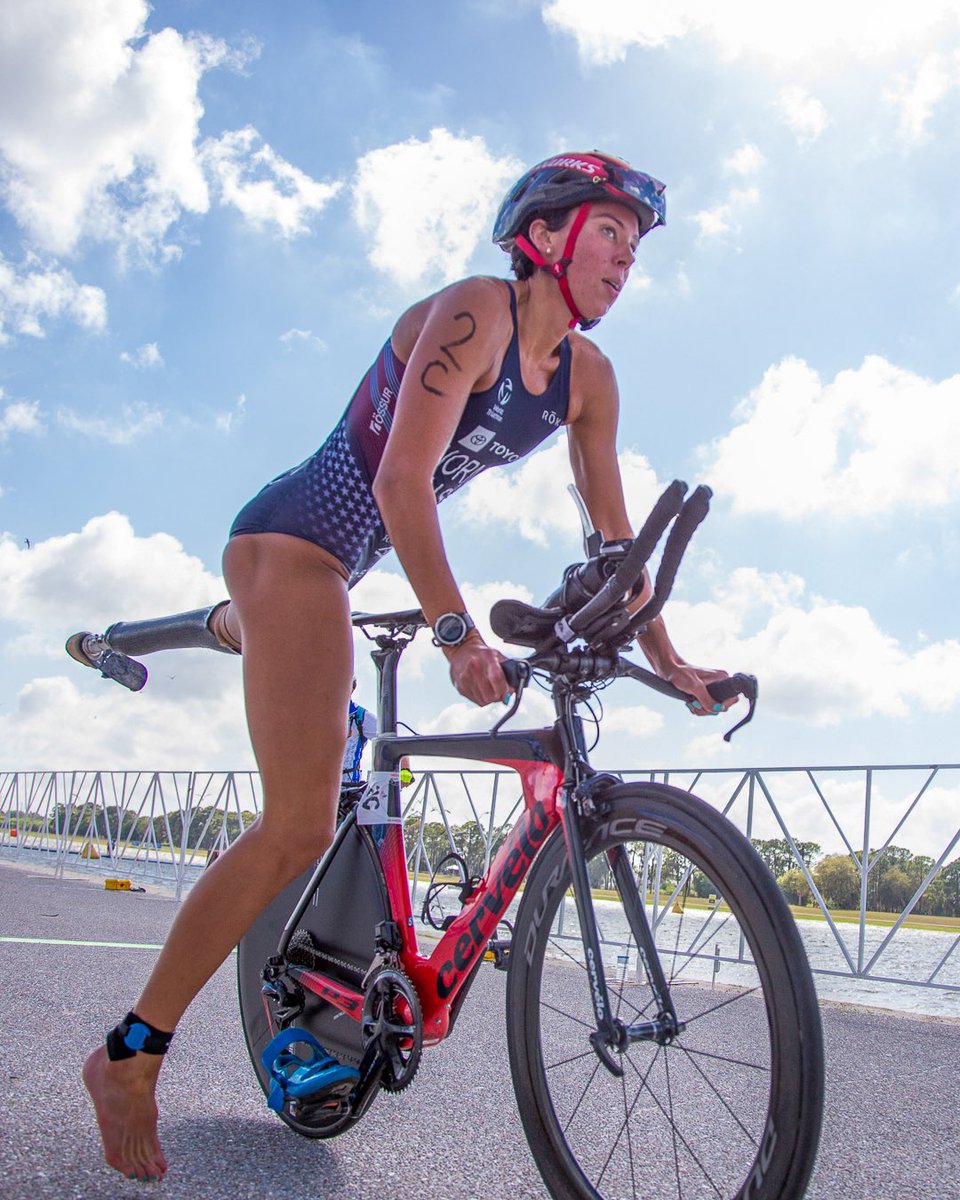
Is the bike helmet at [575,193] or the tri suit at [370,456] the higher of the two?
the bike helmet at [575,193]

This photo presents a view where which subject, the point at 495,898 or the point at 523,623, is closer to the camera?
the point at 523,623

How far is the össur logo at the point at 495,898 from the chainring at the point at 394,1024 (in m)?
0.08

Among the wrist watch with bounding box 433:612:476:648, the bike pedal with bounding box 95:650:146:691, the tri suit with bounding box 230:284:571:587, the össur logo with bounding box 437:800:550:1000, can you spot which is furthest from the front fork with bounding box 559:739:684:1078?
the bike pedal with bounding box 95:650:146:691

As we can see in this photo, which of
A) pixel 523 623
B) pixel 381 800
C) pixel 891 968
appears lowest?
pixel 891 968

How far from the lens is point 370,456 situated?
2150mm

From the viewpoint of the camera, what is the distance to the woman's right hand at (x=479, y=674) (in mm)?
1556

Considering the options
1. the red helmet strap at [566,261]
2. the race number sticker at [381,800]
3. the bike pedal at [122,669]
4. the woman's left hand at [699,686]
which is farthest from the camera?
the bike pedal at [122,669]

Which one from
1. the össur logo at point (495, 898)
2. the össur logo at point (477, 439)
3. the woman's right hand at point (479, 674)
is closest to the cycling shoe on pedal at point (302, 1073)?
the össur logo at point (495, 898)

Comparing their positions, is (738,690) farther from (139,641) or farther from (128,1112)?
(139,641)

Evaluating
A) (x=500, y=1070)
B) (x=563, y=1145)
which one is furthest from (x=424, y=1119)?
(x=563, y=1145)

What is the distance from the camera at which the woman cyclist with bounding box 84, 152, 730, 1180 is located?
1817mm

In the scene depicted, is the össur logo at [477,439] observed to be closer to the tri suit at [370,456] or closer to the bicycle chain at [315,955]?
the tri suit at [370,456]

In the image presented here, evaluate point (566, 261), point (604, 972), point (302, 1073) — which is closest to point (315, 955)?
point (302, 1073)

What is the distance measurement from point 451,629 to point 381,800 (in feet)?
2.72
